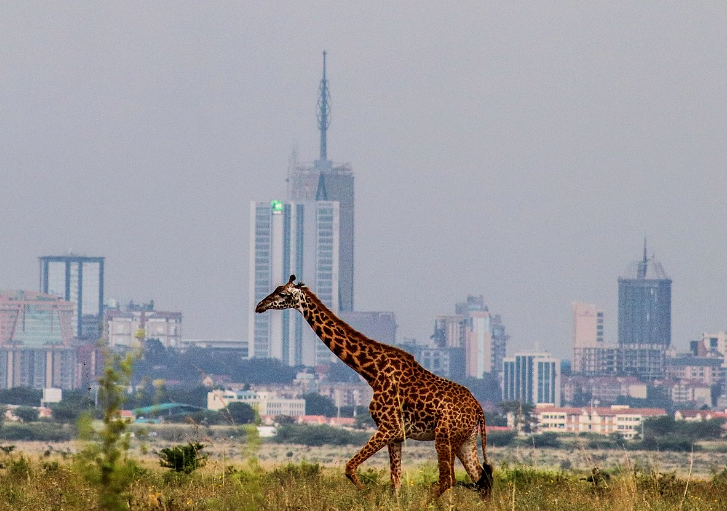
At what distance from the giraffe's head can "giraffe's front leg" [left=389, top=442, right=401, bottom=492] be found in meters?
1.83

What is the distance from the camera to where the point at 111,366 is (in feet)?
27.3

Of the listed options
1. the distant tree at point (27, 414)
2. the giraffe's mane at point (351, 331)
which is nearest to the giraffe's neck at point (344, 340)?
the giraffe's mane at point (351, 331)

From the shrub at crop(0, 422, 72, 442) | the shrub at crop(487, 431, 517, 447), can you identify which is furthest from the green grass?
the shrub at crop(0, 422, 72, 442)

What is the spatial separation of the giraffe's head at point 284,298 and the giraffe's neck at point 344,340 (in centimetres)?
9

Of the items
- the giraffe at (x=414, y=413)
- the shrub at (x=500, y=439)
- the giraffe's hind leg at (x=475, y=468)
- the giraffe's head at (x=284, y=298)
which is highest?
the giraffe's head at (x=284, y=298)

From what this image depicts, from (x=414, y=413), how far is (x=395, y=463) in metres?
0.51

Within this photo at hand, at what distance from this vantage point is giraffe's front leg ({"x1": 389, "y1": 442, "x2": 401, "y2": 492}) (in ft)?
47.4

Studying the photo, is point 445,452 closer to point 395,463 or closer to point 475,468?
point 395,463

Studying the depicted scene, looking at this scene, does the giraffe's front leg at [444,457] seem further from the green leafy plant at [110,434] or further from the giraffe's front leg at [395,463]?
the green leafy plant at [110,434]

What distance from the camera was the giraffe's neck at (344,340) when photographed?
591 inches

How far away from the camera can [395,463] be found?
14.5m

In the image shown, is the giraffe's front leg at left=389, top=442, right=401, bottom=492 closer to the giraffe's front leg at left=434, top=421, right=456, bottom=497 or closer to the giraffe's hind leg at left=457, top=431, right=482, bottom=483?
the giraffe's front leg at left=434, top=421, right=456, bottom=497

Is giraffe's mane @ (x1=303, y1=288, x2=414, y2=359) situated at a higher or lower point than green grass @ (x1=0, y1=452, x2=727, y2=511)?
higher

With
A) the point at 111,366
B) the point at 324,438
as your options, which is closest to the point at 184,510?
the point at 111,366
